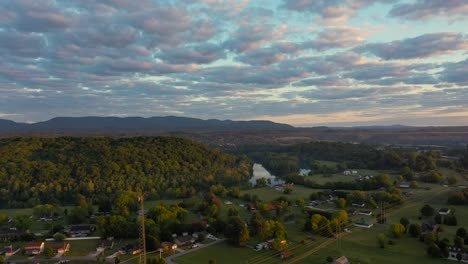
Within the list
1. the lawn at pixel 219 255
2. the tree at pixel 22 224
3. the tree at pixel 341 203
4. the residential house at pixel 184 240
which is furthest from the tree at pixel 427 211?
the tree at pixel 22 224

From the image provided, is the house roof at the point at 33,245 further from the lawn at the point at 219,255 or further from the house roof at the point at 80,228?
the lawn at the point at 219,255

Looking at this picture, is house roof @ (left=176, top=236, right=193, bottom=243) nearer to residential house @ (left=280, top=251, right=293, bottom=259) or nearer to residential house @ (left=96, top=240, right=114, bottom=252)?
residential house @ (left=96, top=240, right=114, bottom=252)

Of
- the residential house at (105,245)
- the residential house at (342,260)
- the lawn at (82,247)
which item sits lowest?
the lawn at (82,247)

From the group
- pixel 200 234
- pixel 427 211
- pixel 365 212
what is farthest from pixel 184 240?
pixel 427 211

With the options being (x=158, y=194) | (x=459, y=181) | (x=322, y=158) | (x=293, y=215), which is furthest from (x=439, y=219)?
(x=322, y=158)

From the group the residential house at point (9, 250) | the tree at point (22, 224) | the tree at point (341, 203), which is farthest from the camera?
the tree at point (341, 203)

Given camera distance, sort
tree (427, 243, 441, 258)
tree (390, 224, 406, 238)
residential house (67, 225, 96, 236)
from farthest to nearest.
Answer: residential house (67, 225, 96, 236) < tree (390, 224, 406, 238) < tree (427, 243, 441, 258)

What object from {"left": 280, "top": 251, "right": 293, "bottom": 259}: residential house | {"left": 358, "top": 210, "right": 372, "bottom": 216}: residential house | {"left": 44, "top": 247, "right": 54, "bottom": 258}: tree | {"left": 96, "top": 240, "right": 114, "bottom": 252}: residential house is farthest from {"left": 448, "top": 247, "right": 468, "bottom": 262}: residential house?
{"left": 44, "top": 247, "right": 54, "bottom": 258}: tree
